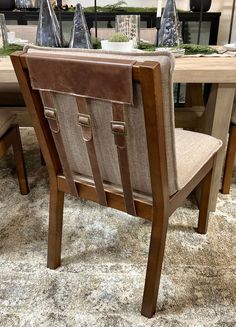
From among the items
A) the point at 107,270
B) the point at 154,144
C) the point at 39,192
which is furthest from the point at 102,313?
the point at 39,192

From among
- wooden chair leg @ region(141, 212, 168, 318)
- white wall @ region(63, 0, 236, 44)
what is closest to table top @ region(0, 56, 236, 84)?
wooden chair leg @ region(141, 212, 168, 318)

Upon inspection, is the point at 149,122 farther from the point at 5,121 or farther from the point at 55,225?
the point at 5,121

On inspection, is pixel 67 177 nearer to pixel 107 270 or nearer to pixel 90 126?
pixel 90 126

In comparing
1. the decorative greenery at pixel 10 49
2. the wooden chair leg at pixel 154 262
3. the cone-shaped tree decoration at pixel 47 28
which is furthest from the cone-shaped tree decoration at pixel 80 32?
the wooden chair leg at pixel 154 262

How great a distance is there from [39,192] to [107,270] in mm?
729

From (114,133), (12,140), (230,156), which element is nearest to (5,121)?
(12,140)

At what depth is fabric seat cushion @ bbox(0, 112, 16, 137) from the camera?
4.89ft

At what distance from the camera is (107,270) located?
1.24 m

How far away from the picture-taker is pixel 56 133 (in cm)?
97

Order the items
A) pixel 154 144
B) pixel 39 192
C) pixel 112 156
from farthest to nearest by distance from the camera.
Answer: pixel 39 192 → pixel 112 156 → pixel 154 144

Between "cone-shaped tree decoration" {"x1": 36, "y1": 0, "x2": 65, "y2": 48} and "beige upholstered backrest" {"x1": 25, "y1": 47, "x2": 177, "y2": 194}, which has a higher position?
"cone-shaped tree decoration" {"x1": 36, "y1": 0, "x2": 65, "y2": 48}

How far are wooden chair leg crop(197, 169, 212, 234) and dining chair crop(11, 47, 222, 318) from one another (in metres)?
0.15

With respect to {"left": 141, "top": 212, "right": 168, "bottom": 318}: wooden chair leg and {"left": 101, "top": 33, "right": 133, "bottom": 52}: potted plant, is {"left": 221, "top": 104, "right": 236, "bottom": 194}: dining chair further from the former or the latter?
{"left": 141, "top": 212, "right": 168, "bottom": 318}: wooden chair leg

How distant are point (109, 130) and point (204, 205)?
0.72 m
